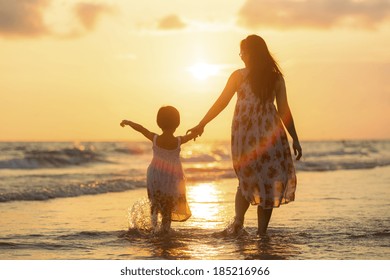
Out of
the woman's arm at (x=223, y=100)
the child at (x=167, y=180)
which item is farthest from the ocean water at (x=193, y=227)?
the woman's arm at (x=223, y=100)

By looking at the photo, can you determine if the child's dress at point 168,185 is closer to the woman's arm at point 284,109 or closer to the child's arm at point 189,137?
the child's arm at point 189,137

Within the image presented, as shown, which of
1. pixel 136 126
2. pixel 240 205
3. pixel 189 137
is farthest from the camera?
pixel 189 137

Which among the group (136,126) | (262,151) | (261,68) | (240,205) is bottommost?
(240,205)

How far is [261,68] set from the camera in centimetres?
655

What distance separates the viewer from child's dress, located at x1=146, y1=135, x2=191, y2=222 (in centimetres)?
714

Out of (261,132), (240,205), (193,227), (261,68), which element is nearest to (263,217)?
(240,205)

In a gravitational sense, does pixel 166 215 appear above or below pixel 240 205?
→ below

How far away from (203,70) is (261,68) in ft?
21.2

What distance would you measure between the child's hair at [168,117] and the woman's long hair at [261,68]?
0.90 meters

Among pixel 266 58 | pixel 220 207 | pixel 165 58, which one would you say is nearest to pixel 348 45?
pixel 165 58

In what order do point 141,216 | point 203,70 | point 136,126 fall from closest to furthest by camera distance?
point 136,126 < point 141,216 < point 203,70

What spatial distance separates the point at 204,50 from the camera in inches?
491

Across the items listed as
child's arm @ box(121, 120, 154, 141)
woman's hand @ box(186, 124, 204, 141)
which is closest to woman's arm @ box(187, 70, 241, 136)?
woman's hand @ box(186, 124, 204, 141)

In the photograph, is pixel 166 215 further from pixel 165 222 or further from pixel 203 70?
pixel 203 70
